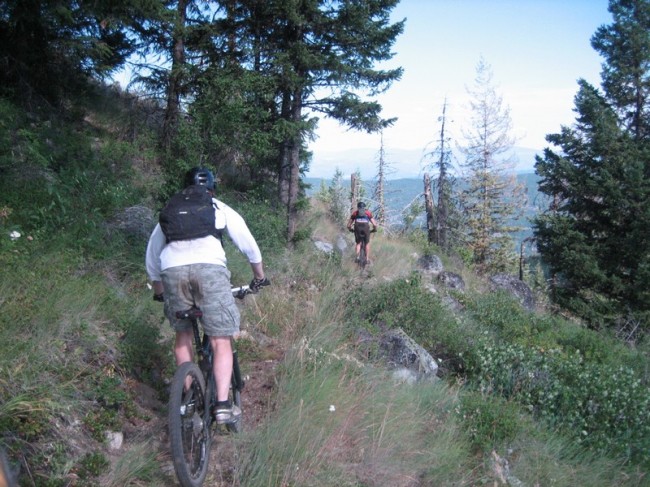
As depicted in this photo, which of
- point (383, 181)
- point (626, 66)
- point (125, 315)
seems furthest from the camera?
point (383, 181)

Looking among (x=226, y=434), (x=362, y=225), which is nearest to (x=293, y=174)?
(x=362, y=225)

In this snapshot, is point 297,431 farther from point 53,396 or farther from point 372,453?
point 53,396

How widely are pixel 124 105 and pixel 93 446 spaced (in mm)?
12976

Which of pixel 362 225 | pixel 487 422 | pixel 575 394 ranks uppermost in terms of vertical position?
pixel 362 225

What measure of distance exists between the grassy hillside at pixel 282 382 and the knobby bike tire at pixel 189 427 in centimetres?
23

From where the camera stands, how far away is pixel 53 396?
321cm

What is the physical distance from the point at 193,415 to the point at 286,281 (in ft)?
14.2

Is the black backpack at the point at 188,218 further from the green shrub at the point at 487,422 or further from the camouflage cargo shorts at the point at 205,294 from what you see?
the green shrub at the point at 487,422

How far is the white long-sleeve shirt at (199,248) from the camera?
10.6 ft

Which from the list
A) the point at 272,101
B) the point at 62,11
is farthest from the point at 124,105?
the point at 62,11

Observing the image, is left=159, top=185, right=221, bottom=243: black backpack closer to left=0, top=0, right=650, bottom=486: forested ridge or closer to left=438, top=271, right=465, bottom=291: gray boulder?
left=0, top=0, right=650, bottom=486: forested ridge

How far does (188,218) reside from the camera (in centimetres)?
324

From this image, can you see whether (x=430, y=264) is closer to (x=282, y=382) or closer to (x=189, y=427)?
(x=282, y=382)

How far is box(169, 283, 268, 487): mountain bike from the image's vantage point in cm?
278
